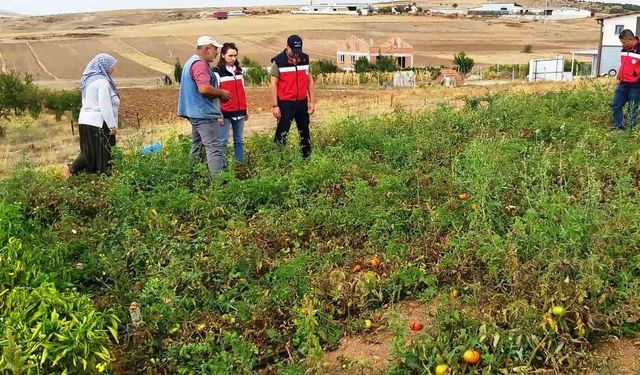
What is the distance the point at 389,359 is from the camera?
2.95 m

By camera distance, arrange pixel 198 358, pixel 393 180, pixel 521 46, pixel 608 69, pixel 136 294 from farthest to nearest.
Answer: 1. pixel 521 46
2. pixel 608 69
3. pixel 393 180
4. pixel 136 294
5. pixel 198 358

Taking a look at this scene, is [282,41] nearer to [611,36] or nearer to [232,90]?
[611,36]

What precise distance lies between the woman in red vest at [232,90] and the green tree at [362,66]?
34.2m

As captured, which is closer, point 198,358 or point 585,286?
point 585,286

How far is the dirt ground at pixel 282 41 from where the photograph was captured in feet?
166

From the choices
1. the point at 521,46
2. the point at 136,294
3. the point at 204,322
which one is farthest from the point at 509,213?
the point at 521,46

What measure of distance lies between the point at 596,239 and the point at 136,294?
104 inches

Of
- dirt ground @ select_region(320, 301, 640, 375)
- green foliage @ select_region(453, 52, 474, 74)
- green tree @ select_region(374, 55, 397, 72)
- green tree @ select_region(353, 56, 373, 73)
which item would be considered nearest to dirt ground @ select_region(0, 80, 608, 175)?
dirt ground @ select_region(320, 301, 640, 375)

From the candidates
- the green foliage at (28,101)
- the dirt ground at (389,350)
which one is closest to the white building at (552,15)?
the green foliage at (28,101)

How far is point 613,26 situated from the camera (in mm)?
34188

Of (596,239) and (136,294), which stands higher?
(596,239)

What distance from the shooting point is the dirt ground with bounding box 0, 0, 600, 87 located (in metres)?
50.5

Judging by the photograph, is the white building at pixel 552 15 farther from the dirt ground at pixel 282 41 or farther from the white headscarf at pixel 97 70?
the white headscarf at pixel 97 70

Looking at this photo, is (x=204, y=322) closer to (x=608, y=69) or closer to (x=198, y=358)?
(x=198, y=358)
